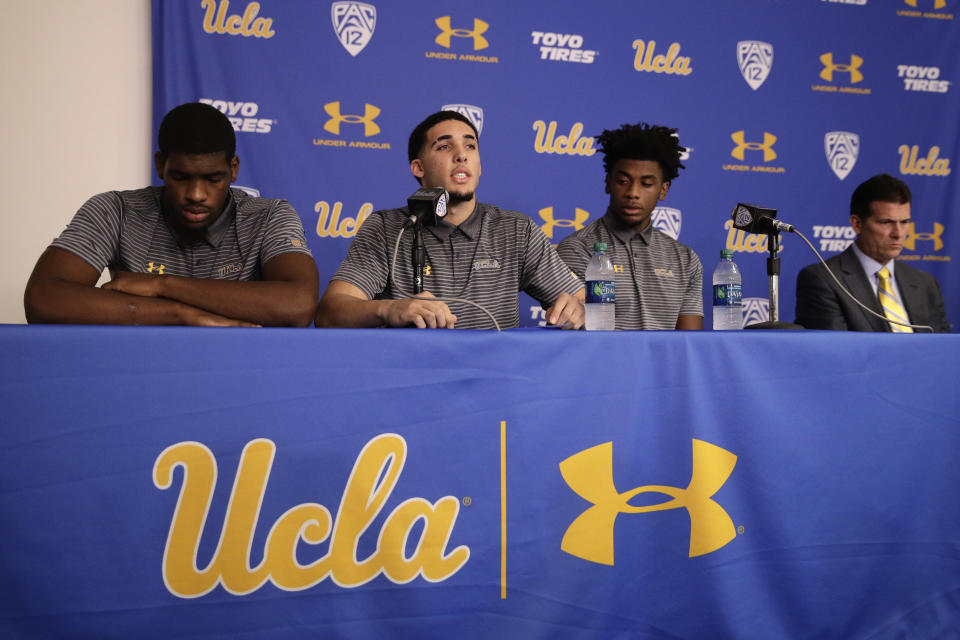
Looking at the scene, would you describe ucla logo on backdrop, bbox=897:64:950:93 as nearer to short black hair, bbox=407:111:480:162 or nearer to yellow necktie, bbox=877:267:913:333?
yellow necktie, bbox=877:267:913:333

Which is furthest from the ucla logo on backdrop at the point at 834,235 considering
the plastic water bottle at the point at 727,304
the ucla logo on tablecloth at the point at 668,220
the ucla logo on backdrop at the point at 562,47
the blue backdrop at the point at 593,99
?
the plastic water bottle at the point at 727,304

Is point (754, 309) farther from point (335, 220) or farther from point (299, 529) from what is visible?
point (299, 529)

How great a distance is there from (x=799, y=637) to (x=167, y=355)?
1216 millimetres

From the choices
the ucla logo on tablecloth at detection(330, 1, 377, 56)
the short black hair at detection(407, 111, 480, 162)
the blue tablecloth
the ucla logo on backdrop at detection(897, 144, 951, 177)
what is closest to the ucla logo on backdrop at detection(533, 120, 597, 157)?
the ucla logo on tablecloth at detection(330, 1, 377, 56)

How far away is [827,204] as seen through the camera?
134 inches

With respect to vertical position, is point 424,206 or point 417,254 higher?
point 424,206

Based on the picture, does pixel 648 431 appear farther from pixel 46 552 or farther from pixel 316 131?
pixel 316 131

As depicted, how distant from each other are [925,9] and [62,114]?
4036 millimetres

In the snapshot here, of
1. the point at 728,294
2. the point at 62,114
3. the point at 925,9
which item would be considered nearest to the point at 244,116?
the point at 62,114

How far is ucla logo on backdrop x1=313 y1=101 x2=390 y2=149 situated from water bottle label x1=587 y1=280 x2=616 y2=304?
163 centimetres

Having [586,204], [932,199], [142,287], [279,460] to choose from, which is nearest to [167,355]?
[279,460]

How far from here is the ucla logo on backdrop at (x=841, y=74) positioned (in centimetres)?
342

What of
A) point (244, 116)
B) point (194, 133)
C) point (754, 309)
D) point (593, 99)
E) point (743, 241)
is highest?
point (593, 99)

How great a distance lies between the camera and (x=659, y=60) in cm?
327
